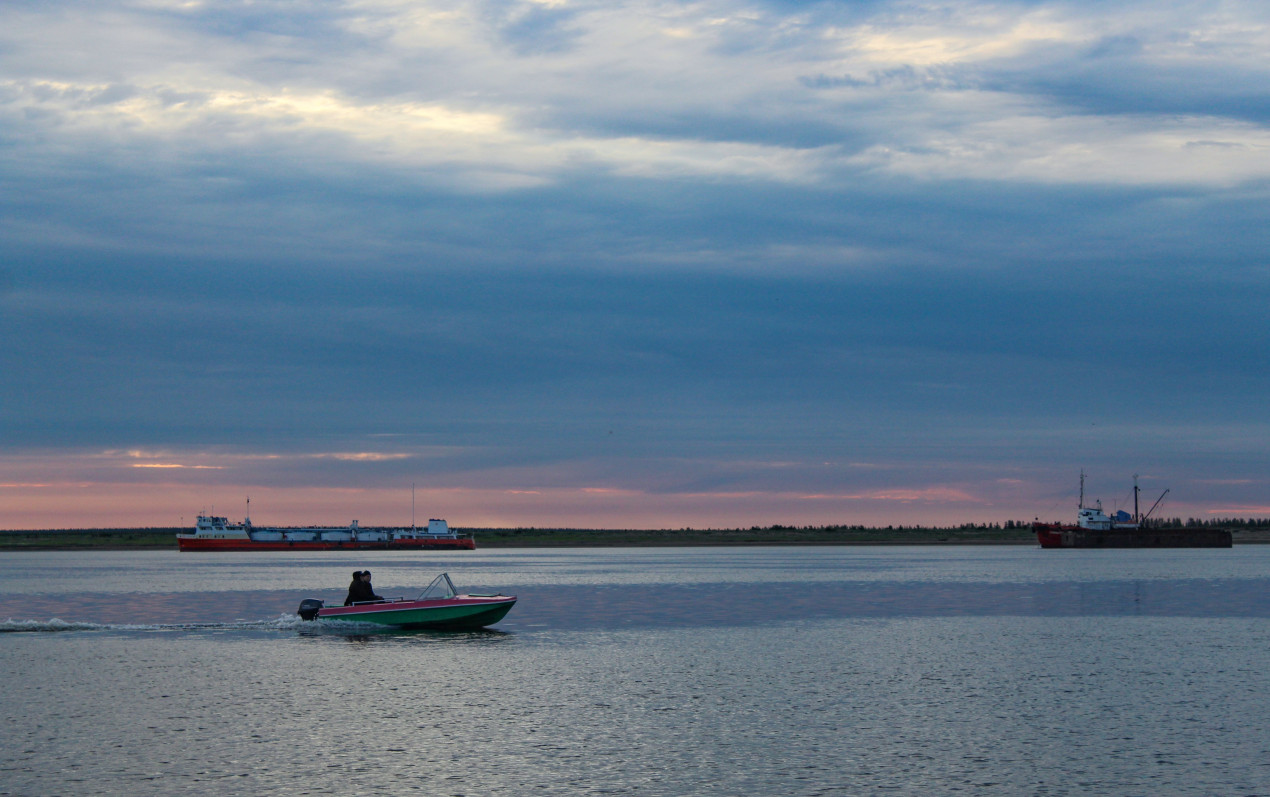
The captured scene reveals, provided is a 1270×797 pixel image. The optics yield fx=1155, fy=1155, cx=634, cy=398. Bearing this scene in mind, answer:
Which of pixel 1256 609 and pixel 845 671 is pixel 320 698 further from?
pixel 1256 609

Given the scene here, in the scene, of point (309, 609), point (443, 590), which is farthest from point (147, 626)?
point (443, 590)

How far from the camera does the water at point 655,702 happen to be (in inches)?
1089

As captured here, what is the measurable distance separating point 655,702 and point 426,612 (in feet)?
83.6

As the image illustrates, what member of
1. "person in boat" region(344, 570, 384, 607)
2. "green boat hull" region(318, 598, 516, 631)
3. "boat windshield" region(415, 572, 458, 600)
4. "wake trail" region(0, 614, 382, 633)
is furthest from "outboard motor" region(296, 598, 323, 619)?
"boat windshield" region(415, 572, 458, 600)

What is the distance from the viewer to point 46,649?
5662cm

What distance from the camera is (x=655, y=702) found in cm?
3875

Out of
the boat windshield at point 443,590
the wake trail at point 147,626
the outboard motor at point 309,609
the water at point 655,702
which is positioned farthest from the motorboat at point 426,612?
the wake trail at point 147,626

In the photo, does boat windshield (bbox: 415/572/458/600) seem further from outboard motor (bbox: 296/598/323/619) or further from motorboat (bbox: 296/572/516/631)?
outboard motor (bbox: 296/598/323/619)

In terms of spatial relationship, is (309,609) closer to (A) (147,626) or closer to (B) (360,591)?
(B) (360,591)

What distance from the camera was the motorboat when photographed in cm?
6084

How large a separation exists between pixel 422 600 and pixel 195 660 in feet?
43.0

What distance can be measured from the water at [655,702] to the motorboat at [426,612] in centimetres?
93

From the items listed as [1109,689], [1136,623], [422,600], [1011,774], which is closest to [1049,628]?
[1136,623]

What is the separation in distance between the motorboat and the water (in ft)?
3.06
